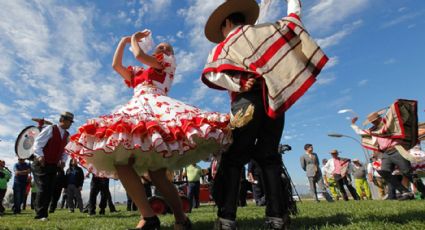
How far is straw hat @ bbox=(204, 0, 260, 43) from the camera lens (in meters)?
3.43

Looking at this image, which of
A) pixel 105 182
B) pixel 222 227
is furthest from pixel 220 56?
pixel 105 182

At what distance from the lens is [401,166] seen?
8008 mm

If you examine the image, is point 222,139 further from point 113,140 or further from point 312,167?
point 312,167

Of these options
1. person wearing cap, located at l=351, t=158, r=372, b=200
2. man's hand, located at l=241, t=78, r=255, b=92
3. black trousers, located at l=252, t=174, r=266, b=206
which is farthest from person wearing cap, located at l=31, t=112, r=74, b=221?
person wearing cap, located at l=351, t=158, r=372, b=200

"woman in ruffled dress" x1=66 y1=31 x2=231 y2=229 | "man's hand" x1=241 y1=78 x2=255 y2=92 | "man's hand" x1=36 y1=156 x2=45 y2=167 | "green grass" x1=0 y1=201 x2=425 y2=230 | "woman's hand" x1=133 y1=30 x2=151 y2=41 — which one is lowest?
"green grass" x1=0 y1=201 x2=425 y2=230

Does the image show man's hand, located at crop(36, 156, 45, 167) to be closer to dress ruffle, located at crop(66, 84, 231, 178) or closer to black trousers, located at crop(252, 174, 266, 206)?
dress ruffle, located at crop(66, 84, 231, 178)

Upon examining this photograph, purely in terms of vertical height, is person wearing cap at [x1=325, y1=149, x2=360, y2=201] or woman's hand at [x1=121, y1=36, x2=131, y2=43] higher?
woman's hand at [x1=121, y1=36, x2=131, y2=43]

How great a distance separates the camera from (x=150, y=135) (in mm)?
2941

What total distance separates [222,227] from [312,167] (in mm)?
11299

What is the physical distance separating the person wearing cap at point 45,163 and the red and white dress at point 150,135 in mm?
4035

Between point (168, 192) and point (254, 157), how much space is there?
41.1 inches

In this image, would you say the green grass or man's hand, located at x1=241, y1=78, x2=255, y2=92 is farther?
the green grass

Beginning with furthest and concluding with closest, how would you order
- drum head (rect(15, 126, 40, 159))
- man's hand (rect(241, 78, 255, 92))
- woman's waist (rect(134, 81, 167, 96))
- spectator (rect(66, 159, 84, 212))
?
1. drum head (rect(15, 126, 40, 159))
2. spectator (rect(66, 159, 84, 212))
3. woman's waist (rect(134, 81, 167, 96))
4. man's hand (rect(241, 78, 255, 92))

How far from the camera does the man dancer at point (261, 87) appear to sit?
2.88 m
